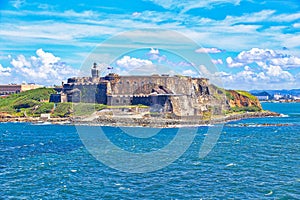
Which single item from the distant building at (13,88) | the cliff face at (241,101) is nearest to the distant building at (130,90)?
the cliff face at (241,101)

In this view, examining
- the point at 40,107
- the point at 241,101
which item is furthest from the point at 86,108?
the point at 241,101

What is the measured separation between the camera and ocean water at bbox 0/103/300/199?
28281 millimetres

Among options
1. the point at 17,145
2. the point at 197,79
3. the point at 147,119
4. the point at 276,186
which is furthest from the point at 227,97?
the point at 276,186

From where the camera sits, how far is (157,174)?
3409cm

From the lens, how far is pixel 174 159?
4131cm

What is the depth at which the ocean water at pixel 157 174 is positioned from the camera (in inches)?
1113

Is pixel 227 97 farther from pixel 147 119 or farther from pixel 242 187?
pixel 242 187

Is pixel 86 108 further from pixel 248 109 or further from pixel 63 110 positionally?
pixel 248 109

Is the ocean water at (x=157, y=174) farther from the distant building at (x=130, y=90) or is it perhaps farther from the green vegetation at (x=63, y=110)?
the distant building at (x=130, y=90)

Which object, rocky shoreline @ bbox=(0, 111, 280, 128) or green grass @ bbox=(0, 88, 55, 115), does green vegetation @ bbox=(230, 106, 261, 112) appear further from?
green grass @ bbox=(0, 88, 55, 115)

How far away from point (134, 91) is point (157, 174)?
69904 millimetres

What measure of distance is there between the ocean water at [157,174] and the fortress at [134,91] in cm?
4218

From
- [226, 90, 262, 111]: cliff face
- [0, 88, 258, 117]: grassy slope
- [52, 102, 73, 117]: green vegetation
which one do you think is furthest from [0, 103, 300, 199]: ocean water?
[226, 90, 262, 111]: cliff face

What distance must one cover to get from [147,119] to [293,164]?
44.5 meters
